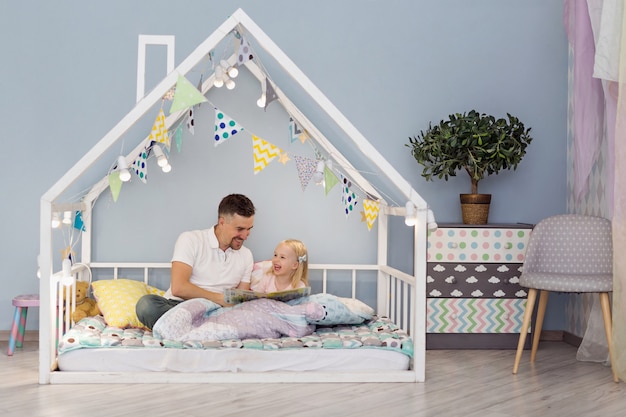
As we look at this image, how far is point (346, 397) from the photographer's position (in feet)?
9.32

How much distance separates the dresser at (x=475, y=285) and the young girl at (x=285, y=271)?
2.08 feet

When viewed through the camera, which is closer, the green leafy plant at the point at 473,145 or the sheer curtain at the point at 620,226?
the sheer curtain at the point at 620,226

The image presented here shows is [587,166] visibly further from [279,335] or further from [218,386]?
[218,386]

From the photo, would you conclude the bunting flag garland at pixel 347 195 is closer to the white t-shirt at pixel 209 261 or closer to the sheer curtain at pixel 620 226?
the white t-shirt at pixel 209 261

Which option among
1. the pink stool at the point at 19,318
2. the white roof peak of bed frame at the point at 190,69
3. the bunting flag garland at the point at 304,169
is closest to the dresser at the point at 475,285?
the white roof peak of bed frame at the point at 190,69

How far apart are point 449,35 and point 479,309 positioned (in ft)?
4.85

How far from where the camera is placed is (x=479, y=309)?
383 cm

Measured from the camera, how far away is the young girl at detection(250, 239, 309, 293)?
3.63 meters

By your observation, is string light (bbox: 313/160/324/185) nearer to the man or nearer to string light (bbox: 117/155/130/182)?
the man

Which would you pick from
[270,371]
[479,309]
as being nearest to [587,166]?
[479,309]

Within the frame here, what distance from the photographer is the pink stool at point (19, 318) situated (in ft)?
11.8

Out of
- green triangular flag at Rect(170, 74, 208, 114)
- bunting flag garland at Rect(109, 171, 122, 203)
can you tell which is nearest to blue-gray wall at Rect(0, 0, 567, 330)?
bunting flag garland at Rect(109, 171, 122, 203)

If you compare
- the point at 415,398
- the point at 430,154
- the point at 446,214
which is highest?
the point at 430,154

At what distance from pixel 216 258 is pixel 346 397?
1.08 meters
